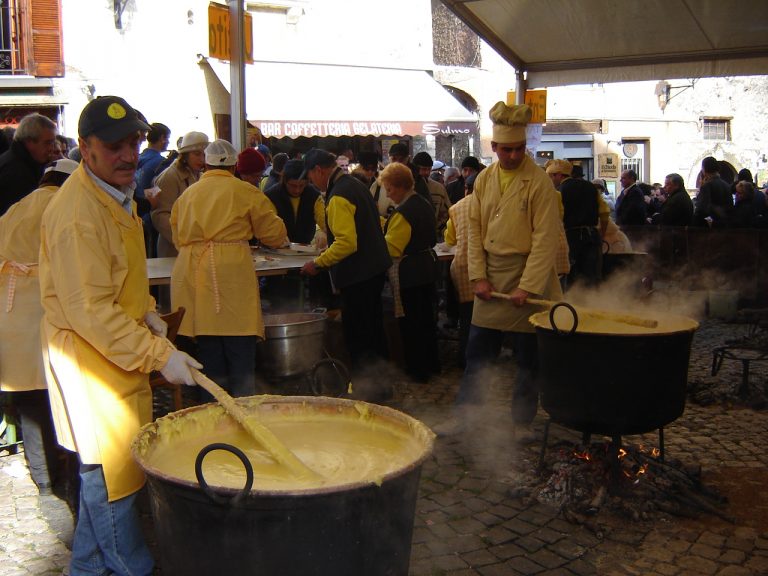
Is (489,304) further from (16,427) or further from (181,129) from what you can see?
(181,129)

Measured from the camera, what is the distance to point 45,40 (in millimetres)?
16562

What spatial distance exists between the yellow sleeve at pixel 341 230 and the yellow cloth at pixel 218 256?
3.48 ft

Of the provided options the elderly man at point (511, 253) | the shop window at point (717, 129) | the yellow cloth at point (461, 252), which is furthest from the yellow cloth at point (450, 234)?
the shop window at point (717, 129)

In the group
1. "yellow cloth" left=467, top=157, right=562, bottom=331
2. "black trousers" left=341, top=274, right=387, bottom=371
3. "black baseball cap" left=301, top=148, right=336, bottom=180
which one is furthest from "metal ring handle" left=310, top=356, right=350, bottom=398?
"black baseball cap" left=301, top=148, right=336, bottom=180

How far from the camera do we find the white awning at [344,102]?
16453 millimetres

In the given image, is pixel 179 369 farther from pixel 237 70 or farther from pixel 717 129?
pixel 717 129

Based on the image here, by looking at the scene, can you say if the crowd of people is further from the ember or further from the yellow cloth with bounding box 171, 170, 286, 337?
the ember

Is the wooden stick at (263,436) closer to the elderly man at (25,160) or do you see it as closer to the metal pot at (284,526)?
the metal pot at (284,526)

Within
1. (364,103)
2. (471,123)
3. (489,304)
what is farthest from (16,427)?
(471,123)

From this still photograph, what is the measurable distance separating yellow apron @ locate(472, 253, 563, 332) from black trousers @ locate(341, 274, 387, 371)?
125cm

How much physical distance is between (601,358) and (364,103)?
14621 mm

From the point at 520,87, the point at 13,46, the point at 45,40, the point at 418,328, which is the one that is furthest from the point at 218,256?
the point at 13,46

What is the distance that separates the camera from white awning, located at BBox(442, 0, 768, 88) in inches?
328

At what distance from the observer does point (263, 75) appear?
56.7 ft
